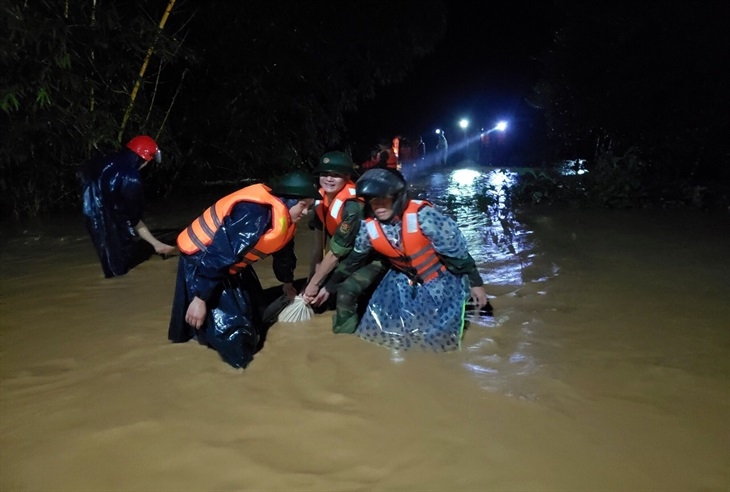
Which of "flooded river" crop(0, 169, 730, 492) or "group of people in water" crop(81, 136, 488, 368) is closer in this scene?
"flooded river" crop(0, 169, 730, 492)

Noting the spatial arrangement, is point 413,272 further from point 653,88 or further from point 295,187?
point 653,88

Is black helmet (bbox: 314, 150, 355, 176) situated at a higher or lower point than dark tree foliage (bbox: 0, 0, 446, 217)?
lower

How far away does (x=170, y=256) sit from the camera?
662cm

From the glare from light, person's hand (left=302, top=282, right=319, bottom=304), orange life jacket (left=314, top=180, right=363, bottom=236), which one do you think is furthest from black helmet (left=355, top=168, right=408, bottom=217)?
the glare from light

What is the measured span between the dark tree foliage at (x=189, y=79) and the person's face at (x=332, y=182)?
515 centimetres

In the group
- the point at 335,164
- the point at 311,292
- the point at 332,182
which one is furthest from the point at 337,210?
the point at 311,292

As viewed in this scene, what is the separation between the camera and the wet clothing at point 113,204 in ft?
18.3

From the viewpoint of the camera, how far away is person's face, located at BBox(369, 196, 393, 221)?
3465 millimetres

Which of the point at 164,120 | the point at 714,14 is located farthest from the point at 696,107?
the point at 164,120

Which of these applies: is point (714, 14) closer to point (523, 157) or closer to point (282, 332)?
point (282, 332)

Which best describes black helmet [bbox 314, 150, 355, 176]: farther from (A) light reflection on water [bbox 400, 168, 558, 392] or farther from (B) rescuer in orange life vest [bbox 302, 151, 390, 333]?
(A) light reflection on water [bbox 400, 168, 558, 392]

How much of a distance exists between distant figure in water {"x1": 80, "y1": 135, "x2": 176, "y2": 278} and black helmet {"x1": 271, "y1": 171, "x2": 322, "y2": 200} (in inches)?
109

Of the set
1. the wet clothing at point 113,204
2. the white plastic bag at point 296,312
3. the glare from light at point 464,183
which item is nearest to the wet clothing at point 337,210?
the white plastic bag at point 296,312

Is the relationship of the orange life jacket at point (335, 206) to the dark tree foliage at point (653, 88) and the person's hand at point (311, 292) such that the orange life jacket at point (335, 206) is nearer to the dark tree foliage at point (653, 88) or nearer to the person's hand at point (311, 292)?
the person's hand at point (311, 292)
